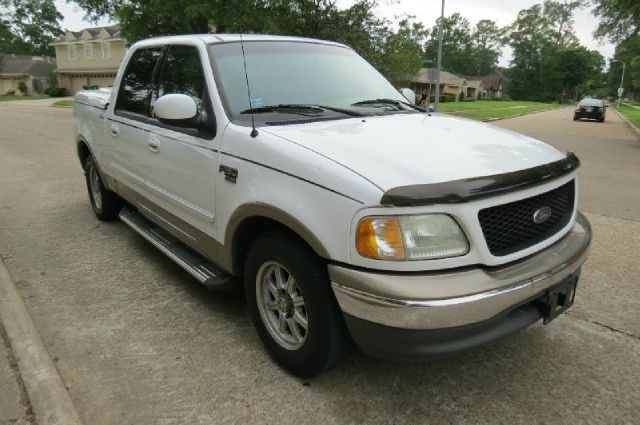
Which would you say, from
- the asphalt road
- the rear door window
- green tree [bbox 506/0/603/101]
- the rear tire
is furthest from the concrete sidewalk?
green tree [bbox 506/0/603/101]

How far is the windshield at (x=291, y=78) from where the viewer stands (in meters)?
3.17

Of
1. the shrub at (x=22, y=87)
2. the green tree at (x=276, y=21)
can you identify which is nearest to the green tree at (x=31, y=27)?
the shrub at (x=22, y=87)

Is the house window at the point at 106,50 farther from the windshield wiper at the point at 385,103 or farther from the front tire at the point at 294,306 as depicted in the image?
the front tire at the point at 294,306

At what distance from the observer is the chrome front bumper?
2102mm

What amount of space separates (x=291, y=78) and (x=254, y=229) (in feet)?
3.72

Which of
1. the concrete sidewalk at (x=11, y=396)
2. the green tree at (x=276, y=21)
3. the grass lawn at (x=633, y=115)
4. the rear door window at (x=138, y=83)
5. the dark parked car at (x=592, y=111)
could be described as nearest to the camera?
the concrete sidewalk at (x=11, y=396)

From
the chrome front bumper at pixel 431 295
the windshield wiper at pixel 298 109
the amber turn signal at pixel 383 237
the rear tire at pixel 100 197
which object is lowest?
the rear tire at pixel 100 197

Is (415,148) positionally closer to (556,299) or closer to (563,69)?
(556,299)

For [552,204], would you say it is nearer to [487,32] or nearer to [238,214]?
[238,214]

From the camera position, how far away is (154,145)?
3.72 m

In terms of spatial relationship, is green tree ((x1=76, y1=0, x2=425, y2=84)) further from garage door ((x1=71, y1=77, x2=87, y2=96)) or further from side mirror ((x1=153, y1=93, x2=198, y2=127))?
garage door ((x1=71, y1=77, x2=87, y2=96))

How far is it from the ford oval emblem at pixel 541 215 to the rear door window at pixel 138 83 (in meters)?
2.97

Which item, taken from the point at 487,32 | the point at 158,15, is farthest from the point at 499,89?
the point at 158,15

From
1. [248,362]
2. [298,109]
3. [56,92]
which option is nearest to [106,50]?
[56,92]
